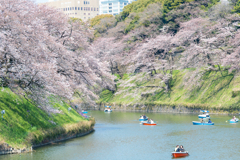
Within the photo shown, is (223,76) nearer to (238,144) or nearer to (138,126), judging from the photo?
(138,126)

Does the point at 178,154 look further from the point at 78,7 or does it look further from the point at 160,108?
the point at 78,7

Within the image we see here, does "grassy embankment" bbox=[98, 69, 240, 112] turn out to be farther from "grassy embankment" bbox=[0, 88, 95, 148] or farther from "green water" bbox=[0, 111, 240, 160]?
"grassy embankment" bbox=[0, 88, 95, 148]

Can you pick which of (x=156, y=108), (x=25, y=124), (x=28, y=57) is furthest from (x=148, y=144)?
(x=156, y=108)

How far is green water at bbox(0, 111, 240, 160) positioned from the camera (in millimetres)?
24219

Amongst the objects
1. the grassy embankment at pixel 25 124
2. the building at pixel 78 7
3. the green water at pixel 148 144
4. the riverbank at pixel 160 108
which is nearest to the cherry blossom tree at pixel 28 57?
the grassy embankment at pixel 25 124

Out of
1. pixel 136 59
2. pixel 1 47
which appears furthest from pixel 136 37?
pixel 1 47

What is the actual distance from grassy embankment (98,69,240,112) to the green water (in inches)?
447

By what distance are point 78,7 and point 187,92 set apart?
14399 centimetres

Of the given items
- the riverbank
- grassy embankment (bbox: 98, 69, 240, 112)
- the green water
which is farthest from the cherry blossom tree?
grassy embankment (bbox: 98, 69, 240, 112)

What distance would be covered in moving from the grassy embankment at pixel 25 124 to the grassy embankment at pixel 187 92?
27345 mm

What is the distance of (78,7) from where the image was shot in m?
190

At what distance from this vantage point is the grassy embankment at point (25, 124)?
2370 cm

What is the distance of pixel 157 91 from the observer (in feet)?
205

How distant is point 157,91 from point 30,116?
38357 mm
